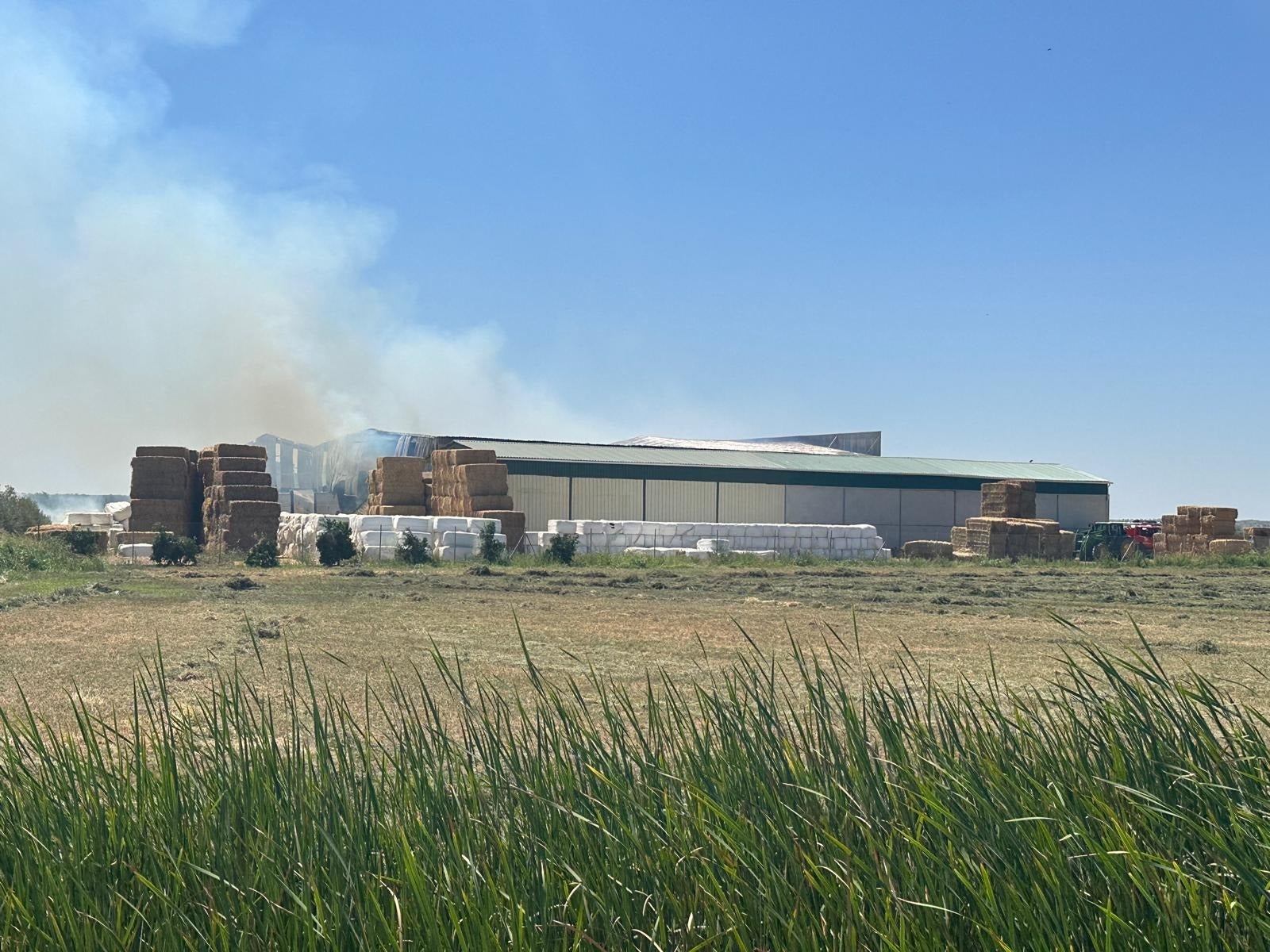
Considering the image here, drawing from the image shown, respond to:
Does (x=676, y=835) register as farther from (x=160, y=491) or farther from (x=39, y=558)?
(x=160, y=491)

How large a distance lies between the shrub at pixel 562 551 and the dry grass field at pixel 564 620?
7.31 feet

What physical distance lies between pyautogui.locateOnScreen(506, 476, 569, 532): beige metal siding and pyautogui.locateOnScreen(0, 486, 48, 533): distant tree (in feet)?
49.8

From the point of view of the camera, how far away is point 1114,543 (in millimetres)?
48281

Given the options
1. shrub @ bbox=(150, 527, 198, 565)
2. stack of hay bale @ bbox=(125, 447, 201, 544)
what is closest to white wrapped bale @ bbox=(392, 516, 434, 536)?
shrub @ bbox=(150, 527, 198, 565)

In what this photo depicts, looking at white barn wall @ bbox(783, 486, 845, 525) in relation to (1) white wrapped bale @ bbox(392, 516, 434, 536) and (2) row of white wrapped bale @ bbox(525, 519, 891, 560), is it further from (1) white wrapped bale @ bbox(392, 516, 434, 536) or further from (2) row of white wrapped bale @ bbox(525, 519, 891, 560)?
(1) white wrapped bale @ bbox(392, 516, 434, 536)

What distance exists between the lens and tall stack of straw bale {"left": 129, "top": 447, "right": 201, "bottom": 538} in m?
38.8

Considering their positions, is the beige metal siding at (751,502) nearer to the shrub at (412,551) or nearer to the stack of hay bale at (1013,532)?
the stack of hay bale at (1013,532)

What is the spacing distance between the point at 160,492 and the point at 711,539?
16.4m

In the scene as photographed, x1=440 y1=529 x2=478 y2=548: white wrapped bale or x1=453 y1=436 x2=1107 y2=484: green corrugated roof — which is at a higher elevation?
x1=453 y1=436 x2=1107 y2=484: green corrugated roof

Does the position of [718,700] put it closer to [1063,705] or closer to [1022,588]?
[1063,705]

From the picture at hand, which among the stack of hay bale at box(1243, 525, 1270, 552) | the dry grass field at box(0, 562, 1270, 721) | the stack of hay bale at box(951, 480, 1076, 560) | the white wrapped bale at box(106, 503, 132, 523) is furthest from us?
the white wrapped bale at box(106, 503, 132, 523)

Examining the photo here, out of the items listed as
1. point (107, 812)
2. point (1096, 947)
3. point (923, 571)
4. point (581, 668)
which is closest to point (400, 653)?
point (581, 668)

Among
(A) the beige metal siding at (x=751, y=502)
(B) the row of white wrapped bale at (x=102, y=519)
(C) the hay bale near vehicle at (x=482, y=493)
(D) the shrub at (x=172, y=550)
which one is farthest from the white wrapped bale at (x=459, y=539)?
(A) the beige metal siding at (x=751, y=502)

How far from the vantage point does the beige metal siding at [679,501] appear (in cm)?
4828
